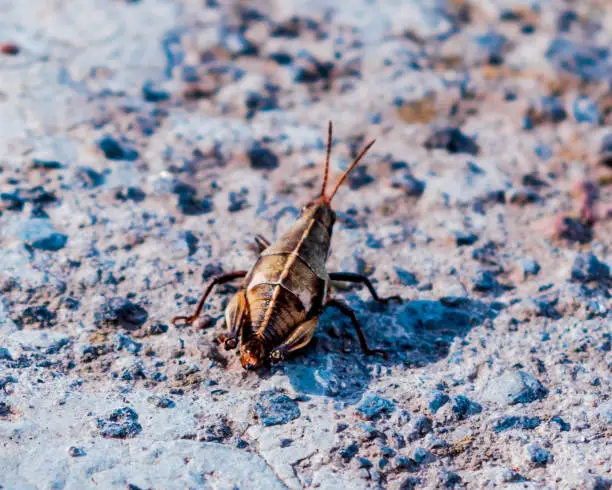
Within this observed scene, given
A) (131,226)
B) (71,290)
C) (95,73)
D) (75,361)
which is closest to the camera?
(75,361)

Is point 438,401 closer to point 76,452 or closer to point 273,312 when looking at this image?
point 273,312

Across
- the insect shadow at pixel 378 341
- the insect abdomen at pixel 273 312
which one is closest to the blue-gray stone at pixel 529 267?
the insect shadow at pixel 378 341

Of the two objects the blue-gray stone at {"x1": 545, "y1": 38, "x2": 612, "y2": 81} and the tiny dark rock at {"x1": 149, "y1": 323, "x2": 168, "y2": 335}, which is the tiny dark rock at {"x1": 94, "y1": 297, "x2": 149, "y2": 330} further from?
the blue-gray stone at {"x1": 545, "y1": 38, "x2": 612, "y2": 81}

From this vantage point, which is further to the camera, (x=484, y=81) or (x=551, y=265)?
(x=484, y=81)

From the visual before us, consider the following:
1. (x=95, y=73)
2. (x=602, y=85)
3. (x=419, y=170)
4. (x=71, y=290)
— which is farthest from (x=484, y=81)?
(x=71, y=290)

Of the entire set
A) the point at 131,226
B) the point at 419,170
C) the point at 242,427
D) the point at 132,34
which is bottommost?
the point at 242,427

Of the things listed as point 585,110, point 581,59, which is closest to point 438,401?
point 585,110

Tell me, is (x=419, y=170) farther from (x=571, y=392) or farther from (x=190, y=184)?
(x=571, y=392)

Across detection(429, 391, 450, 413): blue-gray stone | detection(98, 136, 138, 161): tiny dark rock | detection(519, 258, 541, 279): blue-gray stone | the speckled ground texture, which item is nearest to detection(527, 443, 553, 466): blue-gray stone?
the speckled ground texture
